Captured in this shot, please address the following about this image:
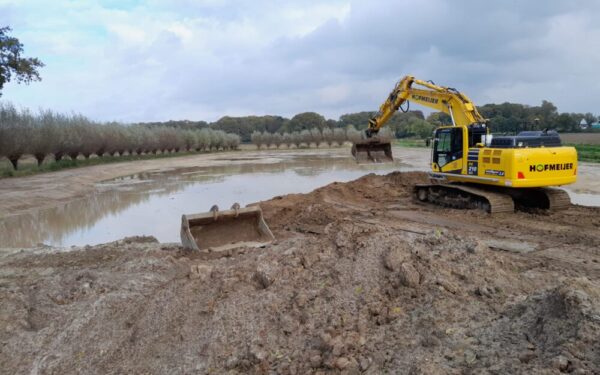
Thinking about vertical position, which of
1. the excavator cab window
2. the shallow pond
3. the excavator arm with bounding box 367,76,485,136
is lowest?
the shallow pond

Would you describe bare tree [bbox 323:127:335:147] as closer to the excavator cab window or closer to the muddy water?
the muddy water

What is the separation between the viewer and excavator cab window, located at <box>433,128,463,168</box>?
1211 centimetres

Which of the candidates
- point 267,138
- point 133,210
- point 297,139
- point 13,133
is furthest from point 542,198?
point 267,138

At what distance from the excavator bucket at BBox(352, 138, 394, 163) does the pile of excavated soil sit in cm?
1356

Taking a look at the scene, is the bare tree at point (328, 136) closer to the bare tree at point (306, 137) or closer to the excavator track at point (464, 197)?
the bare tree at point (306, 137)

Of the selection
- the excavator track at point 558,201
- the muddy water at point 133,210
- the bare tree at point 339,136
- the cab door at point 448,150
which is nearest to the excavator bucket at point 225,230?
the muddy water at point 133,210

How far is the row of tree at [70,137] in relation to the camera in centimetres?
2794

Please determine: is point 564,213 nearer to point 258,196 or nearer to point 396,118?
point 258,196

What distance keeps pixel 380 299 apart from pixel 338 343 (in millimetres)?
912

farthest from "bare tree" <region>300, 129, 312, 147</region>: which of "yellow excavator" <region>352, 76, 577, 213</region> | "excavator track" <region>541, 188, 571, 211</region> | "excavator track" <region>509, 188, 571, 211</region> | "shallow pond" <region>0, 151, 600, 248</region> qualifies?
"excavator track" <region>541, 188, 571, 211</region>

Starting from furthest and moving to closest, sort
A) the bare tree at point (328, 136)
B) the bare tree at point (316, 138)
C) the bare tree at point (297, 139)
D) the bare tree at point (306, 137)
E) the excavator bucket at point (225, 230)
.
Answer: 1. the bare tree at point (297, 139)
2. the bare tree at point (306, 137)
3. the bare tree at point (316, 138)
4. the bare tree at point (328, 136)
5. the excavator bucket at point (225, 230)

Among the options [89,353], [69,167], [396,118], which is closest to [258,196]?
[89,353]

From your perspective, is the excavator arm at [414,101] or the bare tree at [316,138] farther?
the bare tree at [316,138]

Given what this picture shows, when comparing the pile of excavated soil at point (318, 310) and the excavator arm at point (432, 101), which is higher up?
the excavator arm at point (432, 101)
